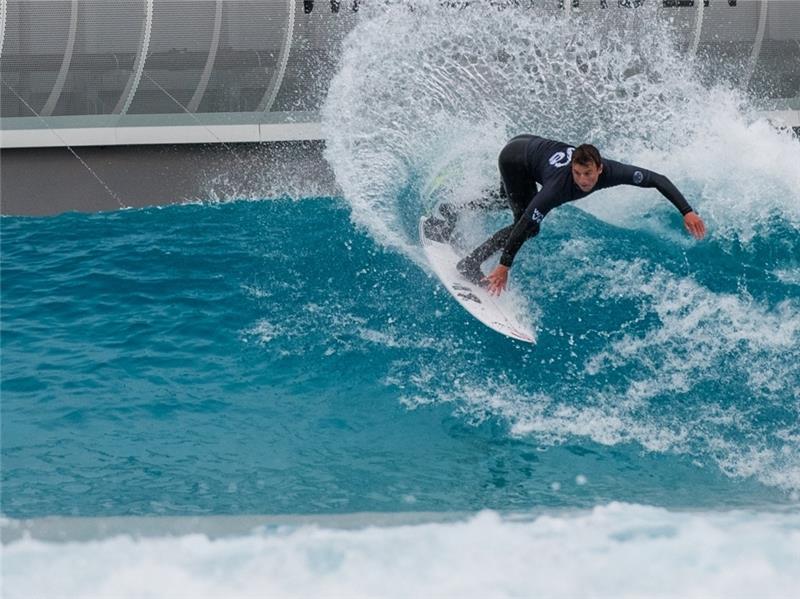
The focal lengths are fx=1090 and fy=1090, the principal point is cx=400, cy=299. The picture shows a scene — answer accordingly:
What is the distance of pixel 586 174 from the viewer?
6273 millimetres

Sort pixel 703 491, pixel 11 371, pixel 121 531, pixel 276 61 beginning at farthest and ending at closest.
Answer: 1. pixel 276 61
2. pixel 11 371
3. pixel 703 491
4. pixel 121 531

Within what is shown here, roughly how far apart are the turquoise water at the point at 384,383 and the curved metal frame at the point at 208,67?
3.99m

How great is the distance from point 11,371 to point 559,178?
370 cm

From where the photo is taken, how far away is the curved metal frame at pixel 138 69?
1234cm

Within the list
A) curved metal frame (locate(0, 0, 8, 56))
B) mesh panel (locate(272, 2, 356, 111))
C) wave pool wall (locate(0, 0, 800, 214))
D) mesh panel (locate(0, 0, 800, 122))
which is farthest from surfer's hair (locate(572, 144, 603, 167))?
curved metal frame (locate(0, 0, 8, 56))

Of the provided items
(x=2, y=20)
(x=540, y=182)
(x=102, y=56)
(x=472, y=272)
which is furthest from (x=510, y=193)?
(x=2, y=20)

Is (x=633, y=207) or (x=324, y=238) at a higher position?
(x=633, y=207)

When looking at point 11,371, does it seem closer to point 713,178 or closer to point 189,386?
point 189,386

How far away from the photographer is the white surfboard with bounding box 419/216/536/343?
6805 millimetres

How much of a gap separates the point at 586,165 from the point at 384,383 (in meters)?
1.76

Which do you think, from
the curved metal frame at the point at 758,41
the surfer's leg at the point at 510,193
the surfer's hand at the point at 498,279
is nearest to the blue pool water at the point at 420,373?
the surfer's leg at the point at 510,193

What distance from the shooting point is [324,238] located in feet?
29.7

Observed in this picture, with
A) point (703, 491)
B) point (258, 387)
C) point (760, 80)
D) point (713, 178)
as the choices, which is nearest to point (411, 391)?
point (258, 387)

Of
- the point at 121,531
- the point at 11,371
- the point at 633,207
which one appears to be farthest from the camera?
the point at 633,207
